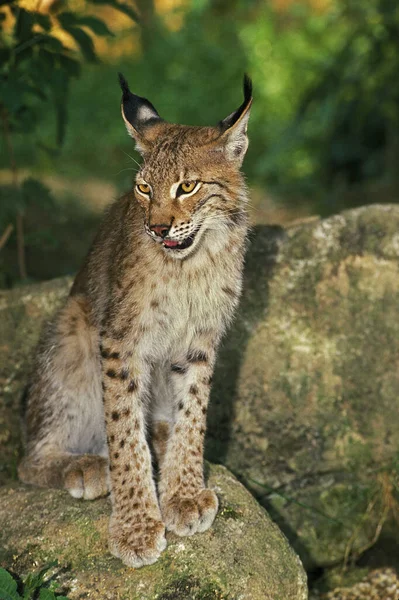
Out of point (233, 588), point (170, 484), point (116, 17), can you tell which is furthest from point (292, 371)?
point (116, 17)

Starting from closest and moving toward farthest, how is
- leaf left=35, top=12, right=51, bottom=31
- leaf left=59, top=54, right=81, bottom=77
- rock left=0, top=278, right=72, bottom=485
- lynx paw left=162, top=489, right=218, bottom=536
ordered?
lynx paw left=162, top=489, right=218, bottom=536, rock left=0, top=278, right=72, bottom=485, leaf left=35, top=12, right=51, bottom=31, leaf left=59, top=54, right=81, bottom=77

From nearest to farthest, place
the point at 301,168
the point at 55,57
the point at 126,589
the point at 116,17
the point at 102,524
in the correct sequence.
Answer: the point at 126,589 < the point at 102,524 < the point at 55,57 < the point at 301,168 < the point at 116,17

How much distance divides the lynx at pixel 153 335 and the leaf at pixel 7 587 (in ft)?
1.54

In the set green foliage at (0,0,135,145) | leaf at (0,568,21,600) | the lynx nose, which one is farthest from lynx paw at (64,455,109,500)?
green foliage at (0,0,135,145)

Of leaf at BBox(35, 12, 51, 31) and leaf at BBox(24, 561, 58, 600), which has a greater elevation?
leaf at BBox(35, 12, 51, 31)

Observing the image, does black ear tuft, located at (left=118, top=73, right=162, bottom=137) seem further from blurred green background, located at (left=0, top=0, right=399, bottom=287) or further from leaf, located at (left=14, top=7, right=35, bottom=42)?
leaf, located at (left=14, top=7, right=35, bottom=42)

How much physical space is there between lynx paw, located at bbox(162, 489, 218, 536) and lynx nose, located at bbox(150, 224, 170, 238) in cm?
120

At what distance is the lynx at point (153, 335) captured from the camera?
3.79m

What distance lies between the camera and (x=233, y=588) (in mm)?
3648

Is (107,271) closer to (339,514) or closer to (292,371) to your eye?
(292,371)

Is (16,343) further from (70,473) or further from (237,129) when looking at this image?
(237,129)

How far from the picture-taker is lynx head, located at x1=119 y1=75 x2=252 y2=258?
12.1ft

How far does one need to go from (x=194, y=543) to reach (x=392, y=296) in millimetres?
2061

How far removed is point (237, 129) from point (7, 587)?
83.2 inches
